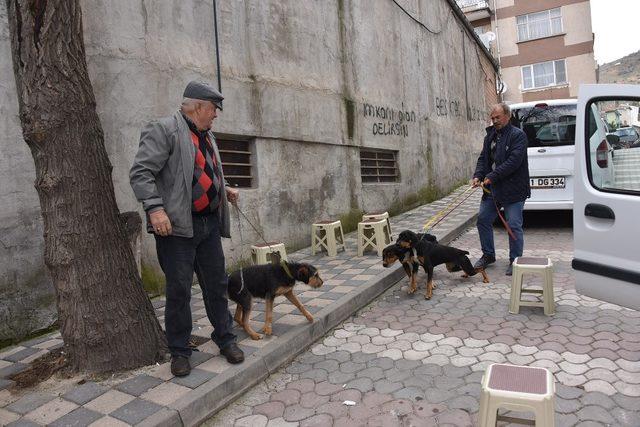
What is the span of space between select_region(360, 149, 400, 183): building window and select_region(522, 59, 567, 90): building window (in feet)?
69.7

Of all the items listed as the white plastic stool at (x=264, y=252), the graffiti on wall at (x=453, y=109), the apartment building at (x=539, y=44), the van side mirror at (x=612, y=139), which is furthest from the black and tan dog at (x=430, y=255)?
the apartment building at (x=539, y=44)

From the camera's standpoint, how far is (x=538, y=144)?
24.8 feet

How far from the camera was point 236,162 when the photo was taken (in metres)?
6.36

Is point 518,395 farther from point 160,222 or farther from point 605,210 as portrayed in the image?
point 160,222

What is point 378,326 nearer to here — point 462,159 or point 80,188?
point 80,188

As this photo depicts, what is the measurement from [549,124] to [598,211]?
5.37 metres

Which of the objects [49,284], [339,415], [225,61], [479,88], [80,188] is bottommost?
[339,415]

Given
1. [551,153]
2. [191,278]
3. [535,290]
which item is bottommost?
[535,290]

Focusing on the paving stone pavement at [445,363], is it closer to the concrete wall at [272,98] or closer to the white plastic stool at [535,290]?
the white plastic stool at [535,290]

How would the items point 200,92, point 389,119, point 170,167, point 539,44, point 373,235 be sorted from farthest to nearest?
point 539,44 < point 389,119 < point 373,235 < point 200,92 < point 170,167

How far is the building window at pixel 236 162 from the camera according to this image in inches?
243

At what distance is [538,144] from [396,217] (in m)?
3.37

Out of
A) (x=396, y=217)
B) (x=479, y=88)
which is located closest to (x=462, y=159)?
(x=479, y=88)

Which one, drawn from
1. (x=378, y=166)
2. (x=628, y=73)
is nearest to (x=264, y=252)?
(x=378, y=166)
